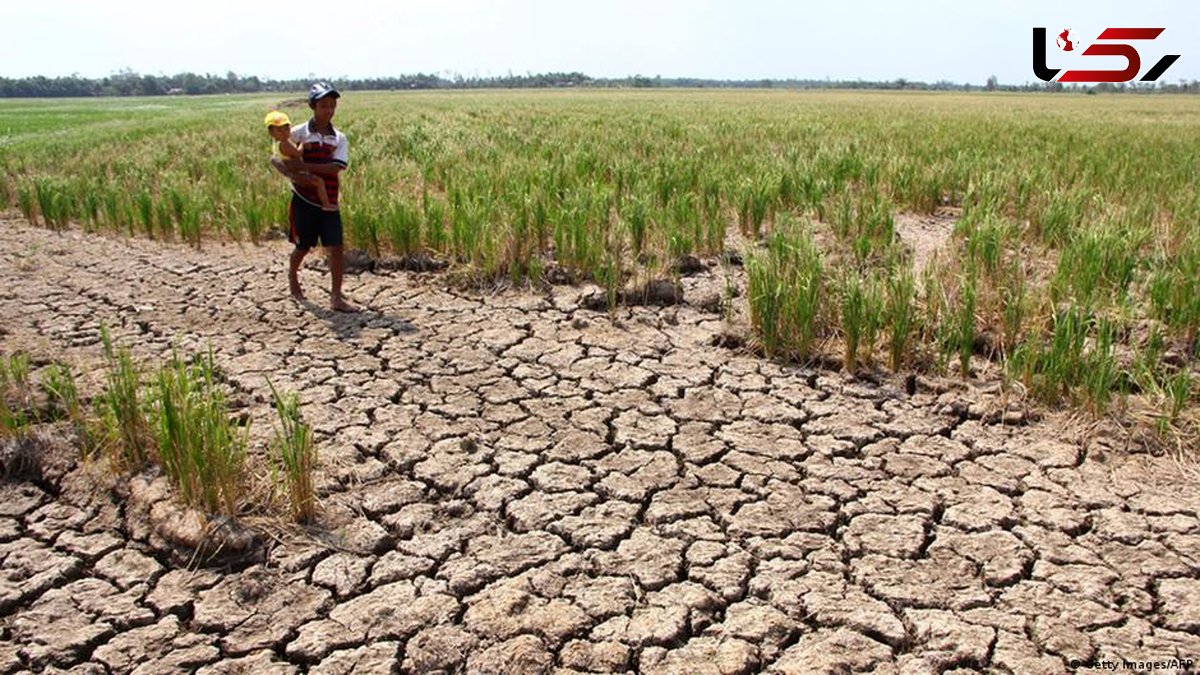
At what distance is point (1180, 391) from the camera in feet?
11.9

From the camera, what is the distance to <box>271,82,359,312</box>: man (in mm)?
5402

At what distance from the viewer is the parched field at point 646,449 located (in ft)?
8.61

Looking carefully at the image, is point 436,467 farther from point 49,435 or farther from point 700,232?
point 700,232

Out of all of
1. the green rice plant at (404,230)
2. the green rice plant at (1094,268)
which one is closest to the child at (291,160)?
the green rice plant at (404,230)

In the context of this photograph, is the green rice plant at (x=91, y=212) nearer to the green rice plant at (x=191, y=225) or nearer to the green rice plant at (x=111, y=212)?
the green rice plant at (x=111, y=212)

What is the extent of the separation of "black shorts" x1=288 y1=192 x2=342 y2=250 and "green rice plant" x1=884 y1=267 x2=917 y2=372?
3.39m

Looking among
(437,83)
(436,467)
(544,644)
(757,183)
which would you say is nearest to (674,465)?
(436,467)

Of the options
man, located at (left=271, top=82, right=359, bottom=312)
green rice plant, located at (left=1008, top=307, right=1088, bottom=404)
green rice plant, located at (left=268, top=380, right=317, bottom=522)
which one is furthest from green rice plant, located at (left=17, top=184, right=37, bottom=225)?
green rice plant, located at (left=1008, top=307, right=1088, bottom=404)

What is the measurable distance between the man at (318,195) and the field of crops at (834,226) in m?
0.96

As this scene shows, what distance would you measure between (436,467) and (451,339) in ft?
5.31

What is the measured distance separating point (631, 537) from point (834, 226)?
14.5ft

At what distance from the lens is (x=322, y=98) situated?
5113 mm

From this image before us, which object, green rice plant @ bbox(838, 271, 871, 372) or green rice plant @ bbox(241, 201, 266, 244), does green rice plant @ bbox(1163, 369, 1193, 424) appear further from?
green rice plant @ bbox(241, 201, 266, 244)

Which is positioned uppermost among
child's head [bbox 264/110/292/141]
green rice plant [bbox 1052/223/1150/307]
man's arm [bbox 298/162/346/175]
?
child's head [bbox 264/110/292/141]
